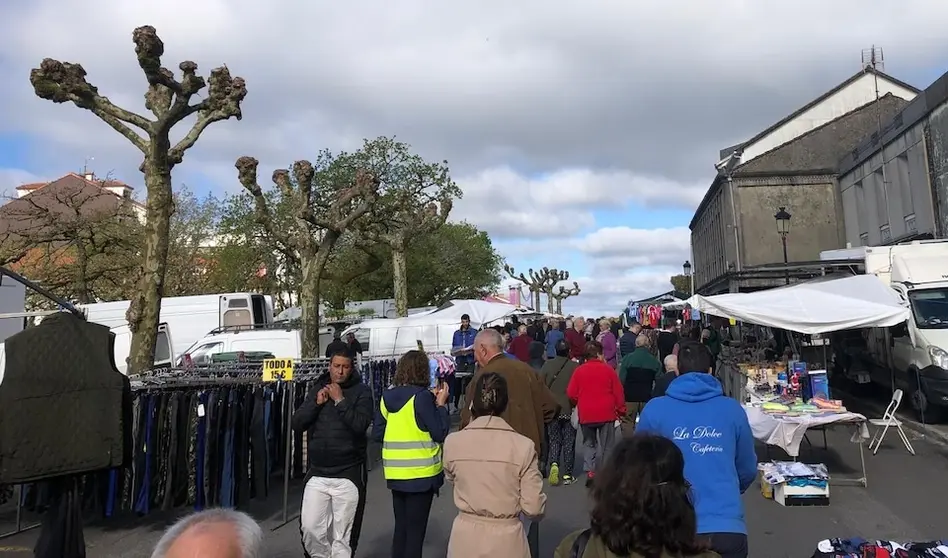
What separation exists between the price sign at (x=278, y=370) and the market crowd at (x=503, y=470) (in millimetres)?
2471

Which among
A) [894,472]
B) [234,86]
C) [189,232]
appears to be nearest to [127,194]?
[189,232]

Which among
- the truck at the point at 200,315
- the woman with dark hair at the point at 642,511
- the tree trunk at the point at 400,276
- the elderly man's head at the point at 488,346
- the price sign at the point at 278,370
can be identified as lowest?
the woman with dark hair at the point at 642,511

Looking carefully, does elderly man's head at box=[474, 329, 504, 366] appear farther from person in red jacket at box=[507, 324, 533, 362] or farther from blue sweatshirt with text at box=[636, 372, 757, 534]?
person in red jacket at box=[507, 324, 533, 362]

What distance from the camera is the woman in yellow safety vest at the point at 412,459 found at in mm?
4703

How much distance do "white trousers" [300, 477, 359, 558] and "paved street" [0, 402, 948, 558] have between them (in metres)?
1.38

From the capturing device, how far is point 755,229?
35.3 m

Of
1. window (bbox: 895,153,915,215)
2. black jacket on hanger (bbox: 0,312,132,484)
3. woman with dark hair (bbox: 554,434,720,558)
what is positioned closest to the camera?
woman with dark hair (bbox: 554,434,720,558)

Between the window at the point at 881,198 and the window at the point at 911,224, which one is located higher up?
the window at the point at 881,198

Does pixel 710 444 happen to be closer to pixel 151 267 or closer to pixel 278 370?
pixel 278 370

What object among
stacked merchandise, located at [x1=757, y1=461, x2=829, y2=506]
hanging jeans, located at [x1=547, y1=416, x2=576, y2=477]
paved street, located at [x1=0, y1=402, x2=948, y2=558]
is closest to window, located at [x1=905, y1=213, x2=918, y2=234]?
paved street, located at [x1=0, y1=402, x2=948, y2=558]

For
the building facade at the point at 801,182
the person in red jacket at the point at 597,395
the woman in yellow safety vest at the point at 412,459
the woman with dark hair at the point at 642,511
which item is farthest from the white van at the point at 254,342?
the building facade at the point at 801,182

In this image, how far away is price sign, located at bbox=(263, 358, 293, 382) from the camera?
25.2 feet

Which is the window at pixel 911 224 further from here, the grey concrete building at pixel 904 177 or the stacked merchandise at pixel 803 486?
the stacked merchandise at pixel 803 486

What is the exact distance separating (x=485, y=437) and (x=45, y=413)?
8.18 feet
